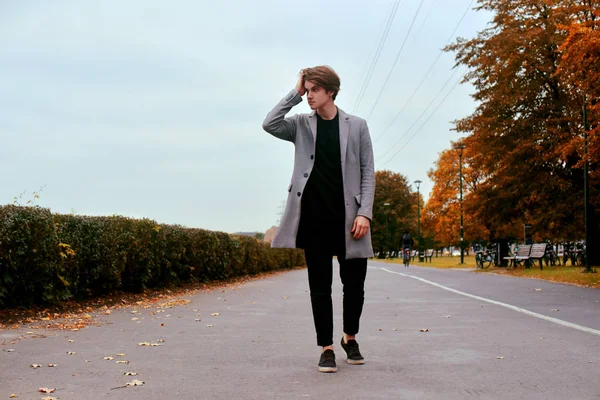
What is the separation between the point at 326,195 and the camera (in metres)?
5.23

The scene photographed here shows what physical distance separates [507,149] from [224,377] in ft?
81.7

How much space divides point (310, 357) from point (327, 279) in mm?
926

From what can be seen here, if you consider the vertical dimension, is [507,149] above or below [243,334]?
above

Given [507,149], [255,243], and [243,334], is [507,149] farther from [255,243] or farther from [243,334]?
[243,334]

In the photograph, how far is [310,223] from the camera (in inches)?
205

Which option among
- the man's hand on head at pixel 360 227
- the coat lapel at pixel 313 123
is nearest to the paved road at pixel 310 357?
the man's hand on head at pixel 360 227

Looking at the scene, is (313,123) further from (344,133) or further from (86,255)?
(86,255)

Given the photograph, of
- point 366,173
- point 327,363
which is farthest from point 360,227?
point 327,363

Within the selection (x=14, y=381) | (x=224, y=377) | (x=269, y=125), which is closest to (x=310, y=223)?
(x=269, y=125)

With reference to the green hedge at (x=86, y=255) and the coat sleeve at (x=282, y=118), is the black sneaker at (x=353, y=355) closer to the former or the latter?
the coat sleeve at (x=282, y=118)

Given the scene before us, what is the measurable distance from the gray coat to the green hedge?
5.09 meters

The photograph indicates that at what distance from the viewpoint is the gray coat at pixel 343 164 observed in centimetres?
517

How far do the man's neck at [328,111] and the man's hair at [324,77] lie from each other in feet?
0.41

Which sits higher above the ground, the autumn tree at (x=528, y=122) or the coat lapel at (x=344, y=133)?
the autumn tree at (x=528, y=122)
